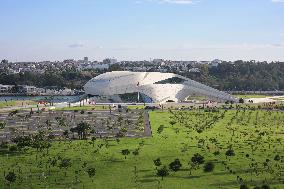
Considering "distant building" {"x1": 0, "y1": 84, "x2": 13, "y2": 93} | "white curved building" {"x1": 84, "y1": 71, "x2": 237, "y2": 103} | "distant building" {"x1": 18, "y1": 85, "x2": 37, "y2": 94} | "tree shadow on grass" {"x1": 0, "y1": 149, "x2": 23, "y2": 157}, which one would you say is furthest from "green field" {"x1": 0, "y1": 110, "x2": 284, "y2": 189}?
"distant building" {"x1": 0, "y1": 84, "x2": 13, "y2": 93}

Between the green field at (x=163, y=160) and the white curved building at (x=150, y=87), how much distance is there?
4000cm

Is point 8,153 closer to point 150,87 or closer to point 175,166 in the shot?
point 175,166

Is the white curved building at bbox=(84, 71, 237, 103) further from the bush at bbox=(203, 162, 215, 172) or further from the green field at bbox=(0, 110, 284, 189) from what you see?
the bush at bbox=(203, 162, 215, 172)

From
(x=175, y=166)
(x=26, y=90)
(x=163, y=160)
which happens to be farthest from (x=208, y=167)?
(x=26, y=90)

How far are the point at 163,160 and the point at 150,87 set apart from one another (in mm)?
61927

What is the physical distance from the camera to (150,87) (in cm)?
10125

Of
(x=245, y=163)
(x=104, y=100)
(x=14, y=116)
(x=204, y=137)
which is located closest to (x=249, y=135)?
(x=204, y=137)

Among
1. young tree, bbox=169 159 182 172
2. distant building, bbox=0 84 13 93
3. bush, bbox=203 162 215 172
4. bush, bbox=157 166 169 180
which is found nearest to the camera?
bush, bbox=157 166 169 180

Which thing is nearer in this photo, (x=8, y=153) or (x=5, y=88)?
(x=8, y=153)

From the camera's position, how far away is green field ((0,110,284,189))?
32.9m

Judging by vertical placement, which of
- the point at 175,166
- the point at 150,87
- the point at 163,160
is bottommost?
the point at 163,160

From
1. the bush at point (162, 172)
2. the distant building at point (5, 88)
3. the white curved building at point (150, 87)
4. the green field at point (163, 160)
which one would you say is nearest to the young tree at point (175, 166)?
the green field at point (163, 160)

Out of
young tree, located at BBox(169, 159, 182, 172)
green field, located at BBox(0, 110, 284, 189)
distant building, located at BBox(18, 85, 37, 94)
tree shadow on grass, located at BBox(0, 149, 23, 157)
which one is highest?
distant building, located at BBox(18, 85, 37, 94)

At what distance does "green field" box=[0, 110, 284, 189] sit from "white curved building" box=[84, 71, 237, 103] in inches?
1575
